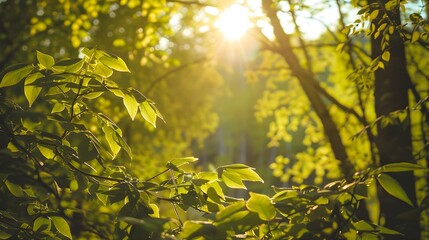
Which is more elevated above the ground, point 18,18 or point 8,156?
point 18,18

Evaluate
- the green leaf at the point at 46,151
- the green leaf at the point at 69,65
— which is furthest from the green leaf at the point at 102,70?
the green leaf at the point at 46,151

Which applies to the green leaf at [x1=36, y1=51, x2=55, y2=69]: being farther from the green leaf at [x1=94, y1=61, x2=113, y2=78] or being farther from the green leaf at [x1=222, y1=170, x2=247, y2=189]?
the green leaf at [x1=222, y1=170, x2=247, y2=189]

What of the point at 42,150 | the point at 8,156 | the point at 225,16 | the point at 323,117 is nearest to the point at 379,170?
the point at 8,156

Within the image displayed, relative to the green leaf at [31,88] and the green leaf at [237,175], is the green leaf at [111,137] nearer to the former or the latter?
the green leaf at [31,88]

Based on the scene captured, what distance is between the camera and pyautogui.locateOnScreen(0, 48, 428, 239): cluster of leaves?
140 centimetres

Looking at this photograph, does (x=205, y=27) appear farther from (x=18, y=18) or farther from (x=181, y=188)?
(x=18, y=18)

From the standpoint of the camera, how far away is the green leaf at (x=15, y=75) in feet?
5.69

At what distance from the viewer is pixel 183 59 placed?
19656 mm

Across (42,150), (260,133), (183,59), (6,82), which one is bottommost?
(260,133)

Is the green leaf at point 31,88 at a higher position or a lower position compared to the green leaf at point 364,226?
higher

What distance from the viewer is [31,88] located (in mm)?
1833

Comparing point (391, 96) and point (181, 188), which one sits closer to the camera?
point (181, 188)

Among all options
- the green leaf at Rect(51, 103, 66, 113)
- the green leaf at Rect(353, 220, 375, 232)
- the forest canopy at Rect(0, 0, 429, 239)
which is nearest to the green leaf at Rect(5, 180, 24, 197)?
the forest canopy at Rect(0, 0, 429, 239)

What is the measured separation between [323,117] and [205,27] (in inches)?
124
